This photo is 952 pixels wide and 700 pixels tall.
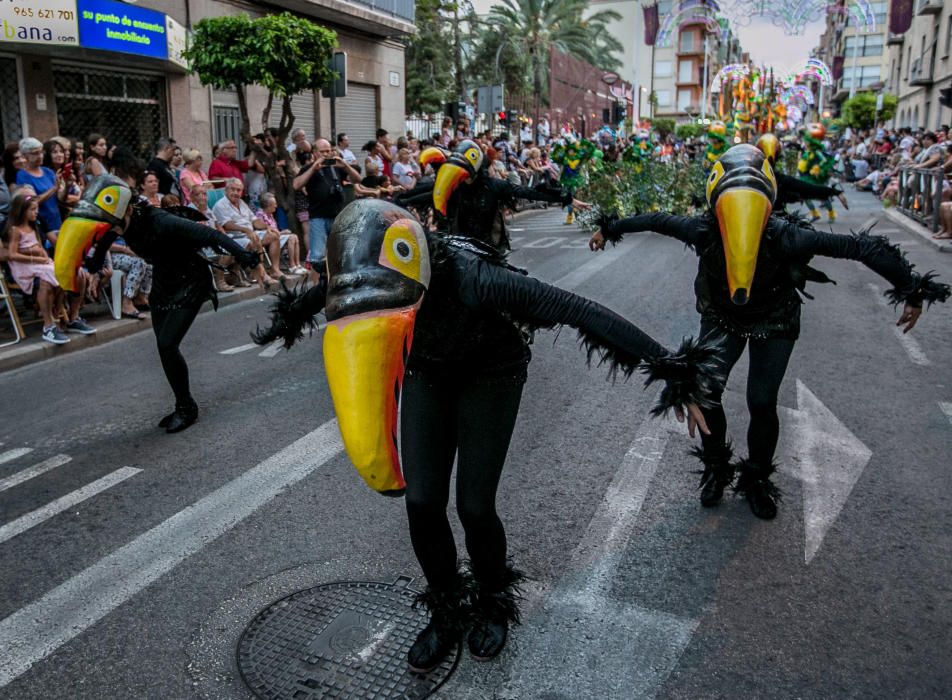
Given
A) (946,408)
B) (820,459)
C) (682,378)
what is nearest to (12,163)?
(820,459)

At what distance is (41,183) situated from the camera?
903 centimetres

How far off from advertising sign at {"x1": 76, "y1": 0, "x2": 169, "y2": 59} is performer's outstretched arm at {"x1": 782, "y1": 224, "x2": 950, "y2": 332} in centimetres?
1176

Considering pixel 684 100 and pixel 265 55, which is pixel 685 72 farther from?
pixel 265 55

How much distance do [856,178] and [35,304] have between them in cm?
3206

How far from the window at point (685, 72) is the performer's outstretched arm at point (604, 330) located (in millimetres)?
91278

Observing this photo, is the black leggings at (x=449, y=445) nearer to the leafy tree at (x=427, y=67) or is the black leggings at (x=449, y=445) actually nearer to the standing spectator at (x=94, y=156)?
the standing spectator at (x=94, y=156)

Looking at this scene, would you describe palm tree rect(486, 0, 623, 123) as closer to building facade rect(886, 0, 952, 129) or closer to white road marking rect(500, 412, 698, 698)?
building facade rect(886, 0, 952, 129)

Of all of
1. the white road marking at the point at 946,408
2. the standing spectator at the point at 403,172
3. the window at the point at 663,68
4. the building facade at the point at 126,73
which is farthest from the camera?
the window at the point at 663,68

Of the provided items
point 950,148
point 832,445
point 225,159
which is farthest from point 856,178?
point 832,445

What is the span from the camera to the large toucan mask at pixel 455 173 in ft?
24.4

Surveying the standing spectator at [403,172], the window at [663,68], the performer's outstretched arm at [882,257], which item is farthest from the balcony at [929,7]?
the window at [663,68]

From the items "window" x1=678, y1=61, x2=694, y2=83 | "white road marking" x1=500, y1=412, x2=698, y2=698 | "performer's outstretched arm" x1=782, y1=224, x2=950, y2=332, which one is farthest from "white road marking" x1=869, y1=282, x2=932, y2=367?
"window" x1=678, y1=61, x2=694, y2=83

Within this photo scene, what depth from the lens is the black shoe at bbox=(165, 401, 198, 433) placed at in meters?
5.77

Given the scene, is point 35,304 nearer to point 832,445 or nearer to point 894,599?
point 832,445
